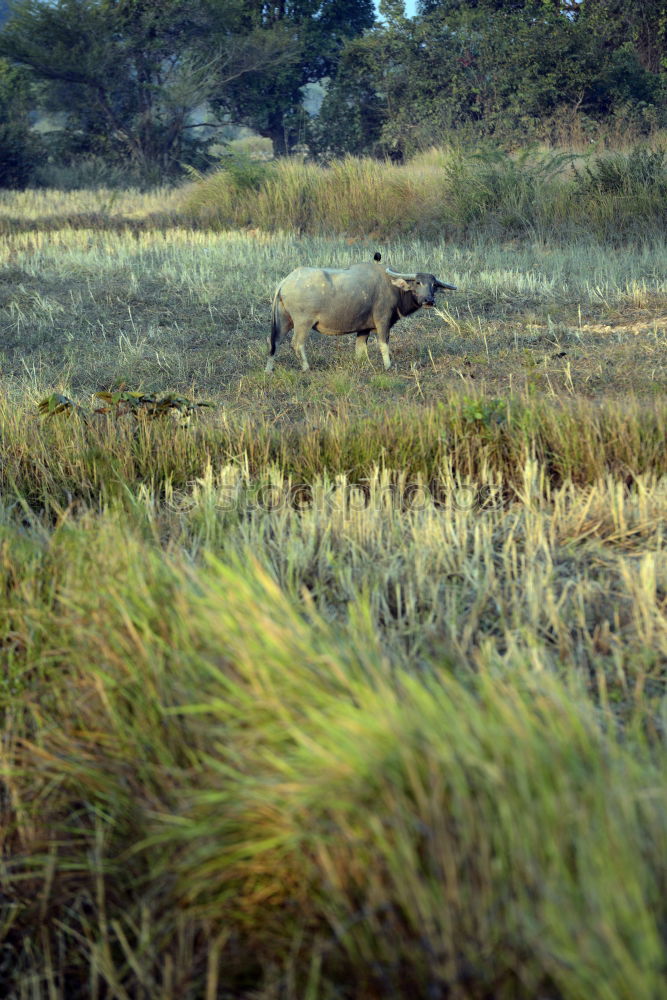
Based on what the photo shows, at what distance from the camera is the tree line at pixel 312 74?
71.1ft

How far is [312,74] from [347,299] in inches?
1073

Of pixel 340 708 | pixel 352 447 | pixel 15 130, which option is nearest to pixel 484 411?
pixel 352 447

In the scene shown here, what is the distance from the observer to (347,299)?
747cm

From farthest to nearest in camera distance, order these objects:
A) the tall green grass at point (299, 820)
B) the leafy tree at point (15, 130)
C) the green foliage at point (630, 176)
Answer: the leafy tree at point (15, 130) < the green foliage at point (630, 176) < the tall green grass at point (299, 820)

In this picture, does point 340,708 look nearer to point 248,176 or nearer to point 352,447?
point 352,447

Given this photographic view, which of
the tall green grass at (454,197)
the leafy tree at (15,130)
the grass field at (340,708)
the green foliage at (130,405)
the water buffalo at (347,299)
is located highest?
the leafy tree at (15,130)

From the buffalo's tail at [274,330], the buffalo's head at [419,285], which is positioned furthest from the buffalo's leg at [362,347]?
the buffalo's tail at [274,330]

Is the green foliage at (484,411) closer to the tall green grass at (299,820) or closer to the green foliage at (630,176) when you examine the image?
the tall green grass at (299,820)

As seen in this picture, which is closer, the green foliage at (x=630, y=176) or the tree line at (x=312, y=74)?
the green foliage at (x=630, y=176)

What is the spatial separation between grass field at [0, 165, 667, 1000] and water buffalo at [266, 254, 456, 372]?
186 centimetres

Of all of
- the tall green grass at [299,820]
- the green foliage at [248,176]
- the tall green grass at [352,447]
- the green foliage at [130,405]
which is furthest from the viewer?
the green foliage at [248,176]

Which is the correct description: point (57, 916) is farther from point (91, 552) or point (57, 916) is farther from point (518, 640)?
point (518, 640)

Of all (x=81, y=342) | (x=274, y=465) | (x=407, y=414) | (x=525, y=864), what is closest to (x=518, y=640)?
(x=525, y=864)

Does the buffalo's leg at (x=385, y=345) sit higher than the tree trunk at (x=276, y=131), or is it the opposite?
the tree trunk at (x=276, y=131)
